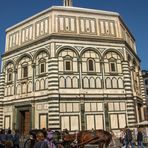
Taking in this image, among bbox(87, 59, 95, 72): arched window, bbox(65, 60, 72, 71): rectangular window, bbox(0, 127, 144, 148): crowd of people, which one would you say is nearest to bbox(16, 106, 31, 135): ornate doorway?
bbox(65, 60, 72, 71): rectangular window

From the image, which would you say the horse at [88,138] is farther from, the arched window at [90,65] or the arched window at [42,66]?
the arched window at [42,66]

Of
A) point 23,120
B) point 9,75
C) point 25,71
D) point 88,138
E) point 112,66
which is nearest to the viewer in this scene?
point 88,138

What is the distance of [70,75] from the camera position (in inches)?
929

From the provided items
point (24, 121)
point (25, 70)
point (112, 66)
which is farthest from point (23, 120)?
point (112, 66)

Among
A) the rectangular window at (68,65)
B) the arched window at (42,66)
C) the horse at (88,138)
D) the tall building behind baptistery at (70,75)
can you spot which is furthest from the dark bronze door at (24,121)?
the horse at (88,138)

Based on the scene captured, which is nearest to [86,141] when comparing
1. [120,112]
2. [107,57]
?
[120,112]

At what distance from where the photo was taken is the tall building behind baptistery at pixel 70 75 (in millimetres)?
23016

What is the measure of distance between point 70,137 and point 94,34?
15839 millimetres

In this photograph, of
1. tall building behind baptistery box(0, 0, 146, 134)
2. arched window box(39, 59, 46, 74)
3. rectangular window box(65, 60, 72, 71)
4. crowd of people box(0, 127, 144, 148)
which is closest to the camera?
crowd of people box(0, 127, 144, 148)

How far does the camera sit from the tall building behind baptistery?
23.0 m

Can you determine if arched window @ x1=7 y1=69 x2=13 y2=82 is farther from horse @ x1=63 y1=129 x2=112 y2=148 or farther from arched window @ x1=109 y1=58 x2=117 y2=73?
horse @ x1=63 y1=129 x2=112 y2=148

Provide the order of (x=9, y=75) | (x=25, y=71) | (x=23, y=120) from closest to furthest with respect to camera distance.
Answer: (x=23, y=120)
(x=25, y=71)
(x=9, y=75)

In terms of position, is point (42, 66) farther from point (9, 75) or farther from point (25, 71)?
point (9, 75)

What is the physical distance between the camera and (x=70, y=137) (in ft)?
39.1
